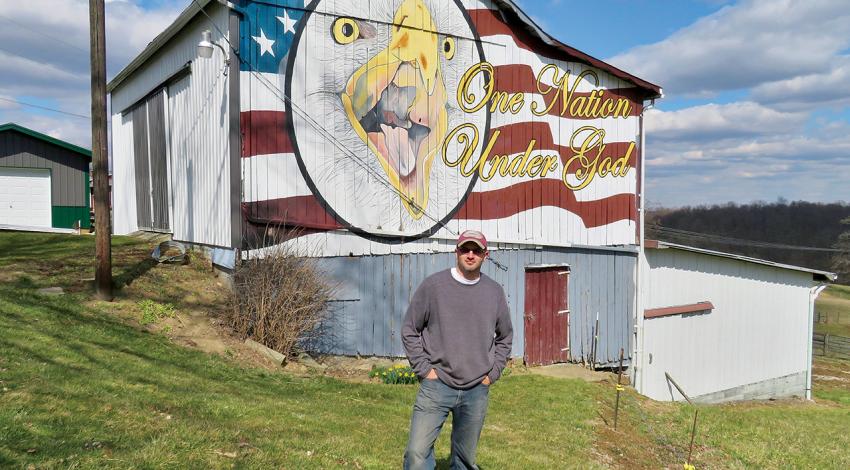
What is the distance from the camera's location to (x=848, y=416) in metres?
16.0

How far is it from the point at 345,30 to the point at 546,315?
7125 millimetres

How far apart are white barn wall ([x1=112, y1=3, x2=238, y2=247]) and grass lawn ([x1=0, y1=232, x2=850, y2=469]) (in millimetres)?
1027

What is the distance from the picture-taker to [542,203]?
44.8 ft

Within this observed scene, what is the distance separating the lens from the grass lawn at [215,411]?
4.95 meters

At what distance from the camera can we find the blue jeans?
4.16 m

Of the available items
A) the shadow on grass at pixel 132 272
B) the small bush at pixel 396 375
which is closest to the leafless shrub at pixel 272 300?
the small bush at pixel 396 375

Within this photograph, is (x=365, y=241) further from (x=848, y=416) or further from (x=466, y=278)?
(x=848, y=416)

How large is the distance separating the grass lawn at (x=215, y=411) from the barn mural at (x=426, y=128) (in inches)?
109

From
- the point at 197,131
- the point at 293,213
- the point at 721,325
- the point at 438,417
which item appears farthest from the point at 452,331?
the point at 721,325

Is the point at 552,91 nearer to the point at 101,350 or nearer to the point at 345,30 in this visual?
the point at 345,30

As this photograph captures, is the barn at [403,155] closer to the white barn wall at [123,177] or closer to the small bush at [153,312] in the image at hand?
the small bush at [153,312]

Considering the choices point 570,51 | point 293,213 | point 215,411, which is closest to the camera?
point 215,411

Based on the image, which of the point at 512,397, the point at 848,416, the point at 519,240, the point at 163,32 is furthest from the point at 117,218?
the point at 848,416

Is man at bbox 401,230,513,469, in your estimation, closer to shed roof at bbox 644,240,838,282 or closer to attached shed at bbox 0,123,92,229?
shed roof at bbox 644,240,838,282
